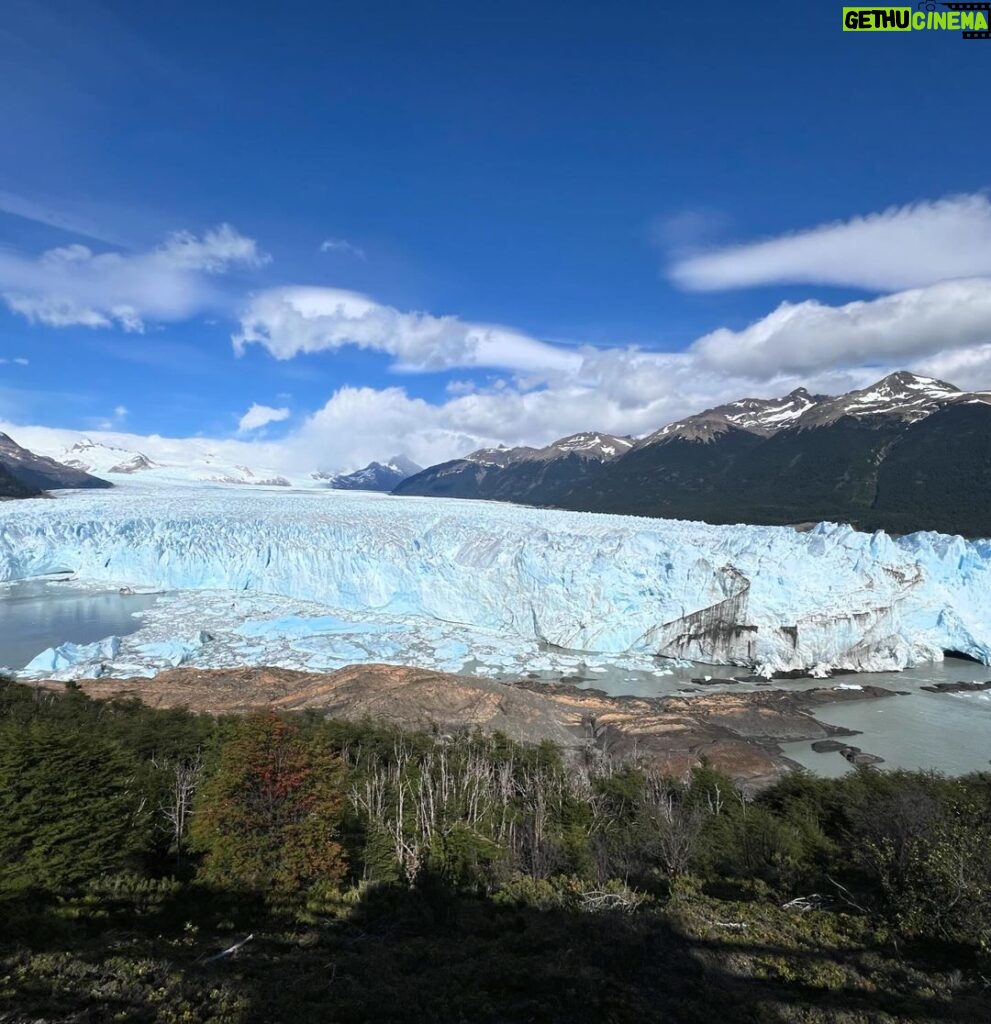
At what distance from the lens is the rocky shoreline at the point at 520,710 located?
1606 centimetres

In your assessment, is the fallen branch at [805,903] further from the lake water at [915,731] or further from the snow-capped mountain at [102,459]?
the snow-capped mountain at [102,459]

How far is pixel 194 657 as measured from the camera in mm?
21094

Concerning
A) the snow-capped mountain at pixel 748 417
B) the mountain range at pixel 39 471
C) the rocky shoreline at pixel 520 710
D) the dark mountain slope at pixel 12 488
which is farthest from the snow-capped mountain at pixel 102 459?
the rocky shoreline at pixel 520 710

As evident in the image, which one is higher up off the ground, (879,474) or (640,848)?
(879,474)

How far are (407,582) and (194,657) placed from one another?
925 cm

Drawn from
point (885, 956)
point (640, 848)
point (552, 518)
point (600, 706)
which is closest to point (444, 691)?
point (600, 706)

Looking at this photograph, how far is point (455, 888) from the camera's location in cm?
901

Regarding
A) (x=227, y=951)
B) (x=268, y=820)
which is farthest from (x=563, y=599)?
(x=227, y=951)

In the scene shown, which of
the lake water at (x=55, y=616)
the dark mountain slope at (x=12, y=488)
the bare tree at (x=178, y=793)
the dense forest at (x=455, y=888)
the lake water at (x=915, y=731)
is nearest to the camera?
the dense forest at (x=455, y=888)

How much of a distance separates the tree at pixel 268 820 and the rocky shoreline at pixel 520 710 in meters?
7.10

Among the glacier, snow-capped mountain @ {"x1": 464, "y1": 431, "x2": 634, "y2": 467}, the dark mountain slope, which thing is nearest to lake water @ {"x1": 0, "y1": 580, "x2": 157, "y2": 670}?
the glacier

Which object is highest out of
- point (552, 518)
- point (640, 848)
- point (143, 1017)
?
point (552, 518)

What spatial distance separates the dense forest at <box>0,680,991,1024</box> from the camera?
198 inches

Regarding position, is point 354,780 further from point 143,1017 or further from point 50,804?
point 143,1017
